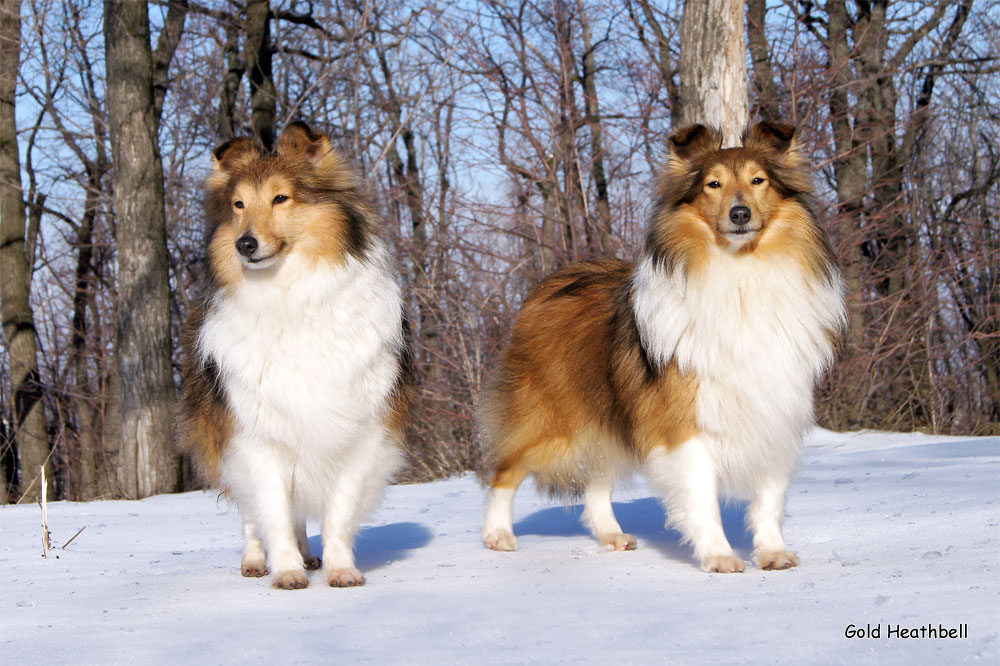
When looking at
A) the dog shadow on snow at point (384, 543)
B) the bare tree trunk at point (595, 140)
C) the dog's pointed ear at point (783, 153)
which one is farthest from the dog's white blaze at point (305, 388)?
the bare tree trunk at point (595, 140)

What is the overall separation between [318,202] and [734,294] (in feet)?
6.05

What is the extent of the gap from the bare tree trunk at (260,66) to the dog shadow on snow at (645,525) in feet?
35.3

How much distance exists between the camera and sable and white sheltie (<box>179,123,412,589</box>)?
4039 millimetres

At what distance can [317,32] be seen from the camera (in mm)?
16219

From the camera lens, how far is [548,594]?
3.50 metres

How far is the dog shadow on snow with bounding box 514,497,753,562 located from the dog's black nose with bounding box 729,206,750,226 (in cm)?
149

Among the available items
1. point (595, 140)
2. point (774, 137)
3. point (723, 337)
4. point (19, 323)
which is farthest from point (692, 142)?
point (19, 323)

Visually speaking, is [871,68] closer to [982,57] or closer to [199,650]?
[982,57]

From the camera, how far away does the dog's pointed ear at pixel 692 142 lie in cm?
Result: 454

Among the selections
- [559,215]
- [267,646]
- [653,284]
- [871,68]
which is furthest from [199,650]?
[871,68]

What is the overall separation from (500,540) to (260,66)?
12500 millimetres

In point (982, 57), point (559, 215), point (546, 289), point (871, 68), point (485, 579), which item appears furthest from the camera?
point (982, 57)

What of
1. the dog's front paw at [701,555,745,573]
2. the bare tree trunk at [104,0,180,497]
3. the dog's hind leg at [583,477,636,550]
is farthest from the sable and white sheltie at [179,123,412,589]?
the bare tree trunk at [104,0,180,497]

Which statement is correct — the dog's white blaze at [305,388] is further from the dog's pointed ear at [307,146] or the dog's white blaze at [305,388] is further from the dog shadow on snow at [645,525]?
the dog shadow on snow at [645,525]
